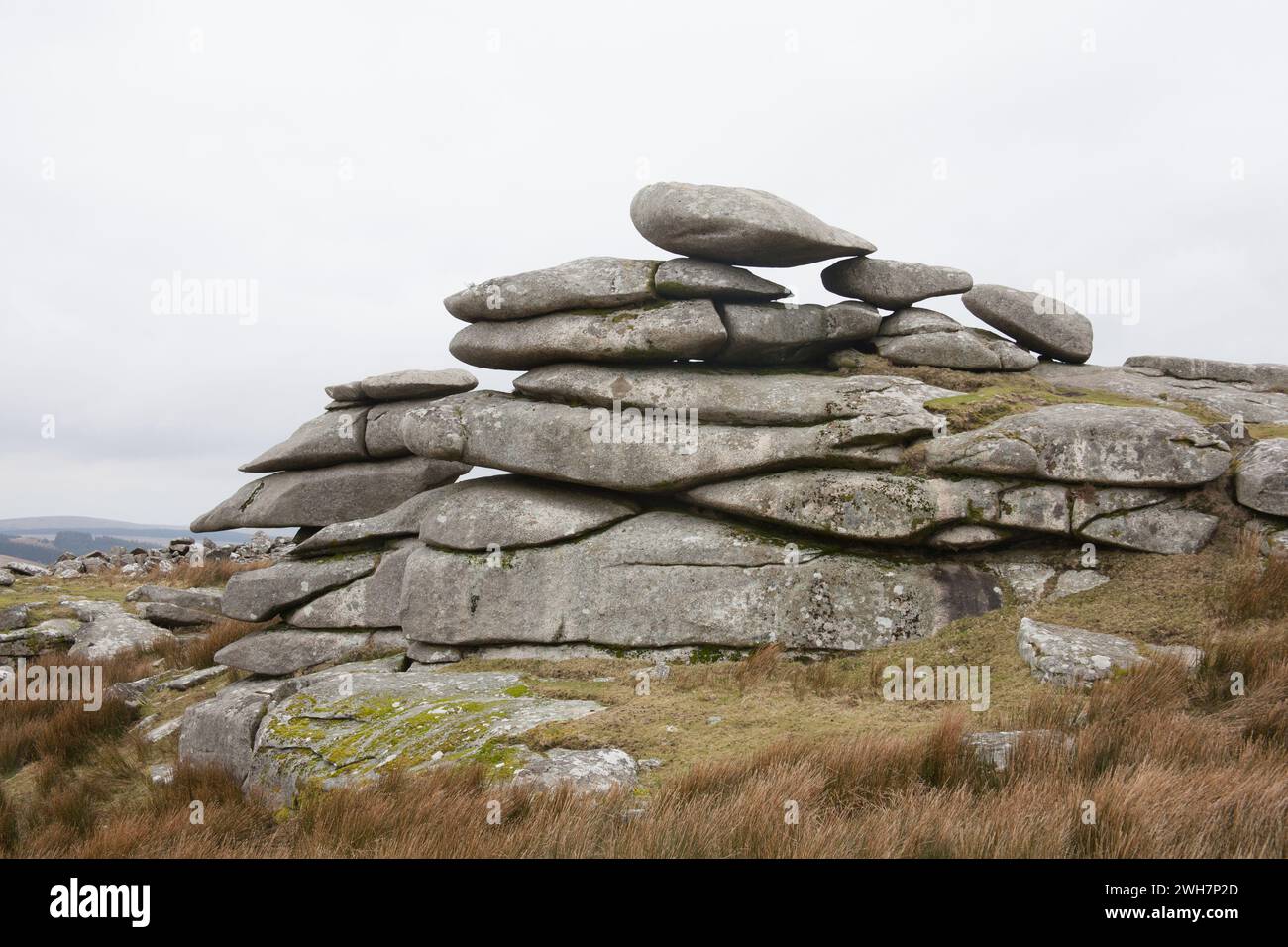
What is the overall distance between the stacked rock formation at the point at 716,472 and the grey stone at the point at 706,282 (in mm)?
44

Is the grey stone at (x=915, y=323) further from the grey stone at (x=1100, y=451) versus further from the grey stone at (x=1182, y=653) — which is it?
the grey stone at (x=1182, y=653)

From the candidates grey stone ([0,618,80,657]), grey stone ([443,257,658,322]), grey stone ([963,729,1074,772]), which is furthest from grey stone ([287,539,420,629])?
grey stone ([963,729,1074,772])

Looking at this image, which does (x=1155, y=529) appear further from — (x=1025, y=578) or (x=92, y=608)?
(x=92, y=608)

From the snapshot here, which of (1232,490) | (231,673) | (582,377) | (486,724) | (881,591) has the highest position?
(582,377)

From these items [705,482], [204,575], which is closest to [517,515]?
[705,482]

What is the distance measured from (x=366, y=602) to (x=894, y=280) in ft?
37.5

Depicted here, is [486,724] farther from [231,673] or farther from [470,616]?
[231,673]

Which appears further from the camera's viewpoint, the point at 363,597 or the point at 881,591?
the point at 363,597

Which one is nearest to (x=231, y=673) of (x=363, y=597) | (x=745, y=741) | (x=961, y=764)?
(x=363, y=597)

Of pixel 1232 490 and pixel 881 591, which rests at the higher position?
pixel 1232 490

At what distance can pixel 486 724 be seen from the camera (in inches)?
354

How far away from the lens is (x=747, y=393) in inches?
548

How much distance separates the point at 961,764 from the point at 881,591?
510cm
